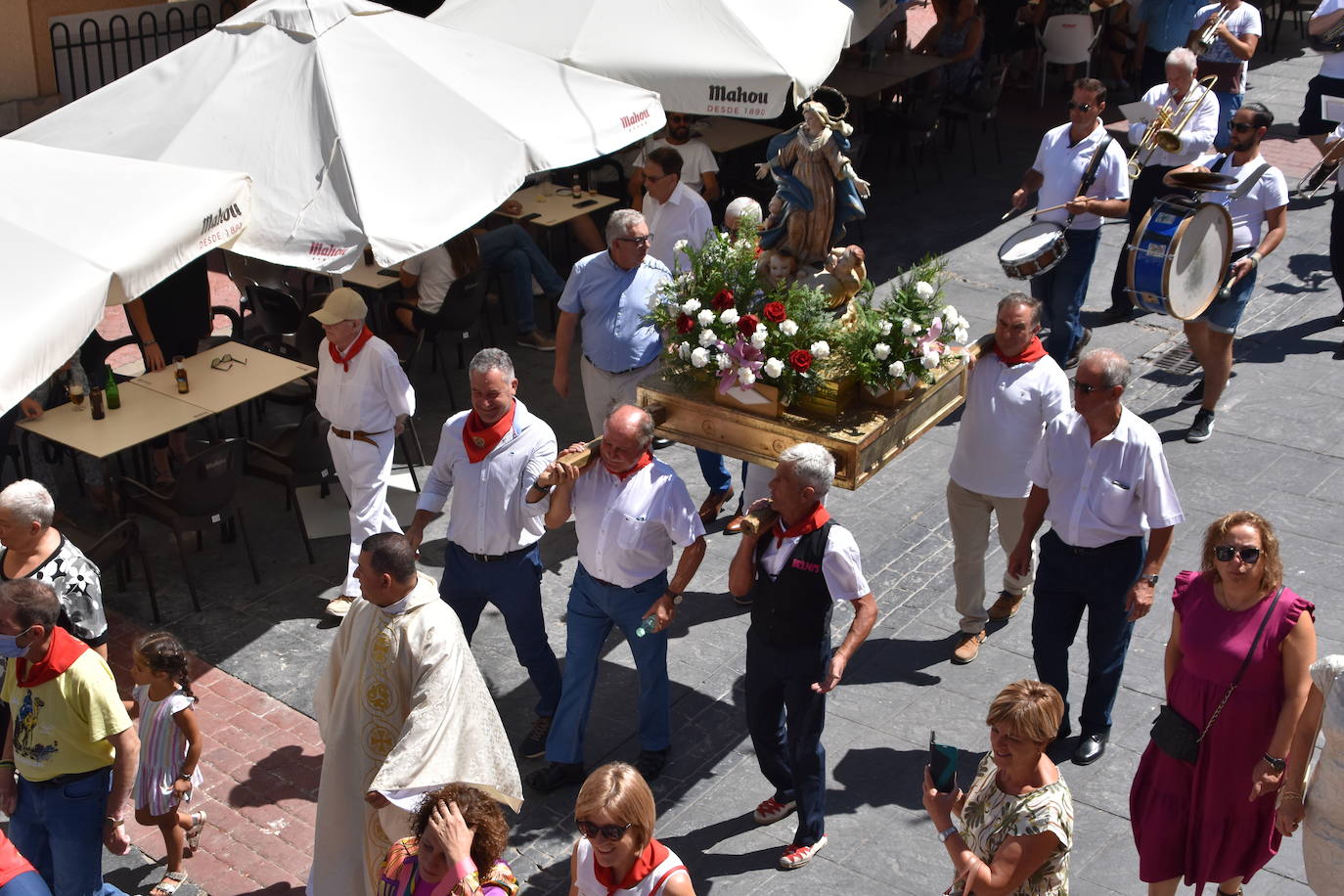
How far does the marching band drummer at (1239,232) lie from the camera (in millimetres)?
9578

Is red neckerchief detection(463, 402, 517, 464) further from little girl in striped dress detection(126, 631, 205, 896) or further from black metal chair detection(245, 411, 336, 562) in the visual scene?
black metal chair detection(245, 411, 336, 562)

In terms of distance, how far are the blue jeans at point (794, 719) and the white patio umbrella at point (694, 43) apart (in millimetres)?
5287

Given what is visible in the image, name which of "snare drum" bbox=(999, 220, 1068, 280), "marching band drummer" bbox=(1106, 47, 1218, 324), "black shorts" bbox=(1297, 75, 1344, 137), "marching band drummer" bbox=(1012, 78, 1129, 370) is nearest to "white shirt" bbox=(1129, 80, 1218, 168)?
"marching band drummer" bbox=(1106, 47, 1218, 324)

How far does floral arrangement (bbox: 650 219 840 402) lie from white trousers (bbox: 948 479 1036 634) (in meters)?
1.37

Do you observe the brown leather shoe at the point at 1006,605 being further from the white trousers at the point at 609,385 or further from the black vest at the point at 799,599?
Answer: the white trousers at the point at 609,385

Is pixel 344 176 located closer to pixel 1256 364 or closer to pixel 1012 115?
pixel 1256 364

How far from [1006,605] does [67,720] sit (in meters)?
4.77

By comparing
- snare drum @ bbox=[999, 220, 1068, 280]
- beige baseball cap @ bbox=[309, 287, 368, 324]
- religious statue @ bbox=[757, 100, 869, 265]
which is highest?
religious statue @ bbox=[757, 100, 869, 265]

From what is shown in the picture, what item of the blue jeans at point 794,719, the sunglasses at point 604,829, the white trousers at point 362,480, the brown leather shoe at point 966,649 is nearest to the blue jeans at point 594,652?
the blue jeans at point 794,719

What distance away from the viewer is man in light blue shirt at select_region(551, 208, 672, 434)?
8648 millimetres

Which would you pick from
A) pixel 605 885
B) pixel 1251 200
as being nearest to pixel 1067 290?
pixel 1251 200

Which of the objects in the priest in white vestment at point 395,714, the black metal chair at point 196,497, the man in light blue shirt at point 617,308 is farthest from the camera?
the man in light blue shirt at point 617,308

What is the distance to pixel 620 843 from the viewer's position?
4.51 m

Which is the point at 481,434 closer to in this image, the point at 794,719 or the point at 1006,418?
the point at 794,719
